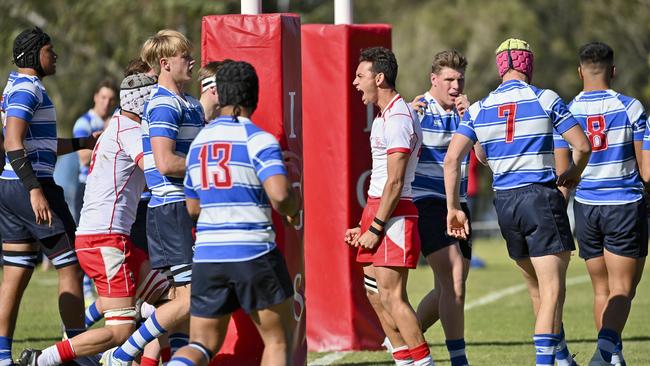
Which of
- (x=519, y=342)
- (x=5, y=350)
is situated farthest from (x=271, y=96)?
(x=519, y=342)

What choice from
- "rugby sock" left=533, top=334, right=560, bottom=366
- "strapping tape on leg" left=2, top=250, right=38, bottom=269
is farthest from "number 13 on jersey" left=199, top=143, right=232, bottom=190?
"strapping tape on leg" left=2, top=250, right=38, bottom=269

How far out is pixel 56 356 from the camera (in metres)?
7.98

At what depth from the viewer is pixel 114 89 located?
13.6 metres

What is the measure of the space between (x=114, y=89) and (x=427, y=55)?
24653 millimetres

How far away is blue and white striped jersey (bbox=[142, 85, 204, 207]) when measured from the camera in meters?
7.65

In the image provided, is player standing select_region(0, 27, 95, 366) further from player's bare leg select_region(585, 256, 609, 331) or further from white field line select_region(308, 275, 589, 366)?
player's bare leg select_region(585, 256, 609, 331)

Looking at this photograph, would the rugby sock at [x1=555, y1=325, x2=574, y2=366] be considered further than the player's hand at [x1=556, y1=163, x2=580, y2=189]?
Yes

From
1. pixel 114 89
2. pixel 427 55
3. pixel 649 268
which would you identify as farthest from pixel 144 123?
pixel 427 55

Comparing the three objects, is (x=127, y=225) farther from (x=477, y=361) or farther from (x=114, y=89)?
(x=114, y=89)

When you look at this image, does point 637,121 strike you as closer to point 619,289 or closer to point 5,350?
point 619,289

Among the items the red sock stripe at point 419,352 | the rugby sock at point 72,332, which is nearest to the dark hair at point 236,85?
the red sock stripe at point 419,352

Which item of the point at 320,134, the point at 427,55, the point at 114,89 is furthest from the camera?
the point at 427,55

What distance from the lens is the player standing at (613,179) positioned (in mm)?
8875

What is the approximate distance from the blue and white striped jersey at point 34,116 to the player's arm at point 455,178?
9.53ft
